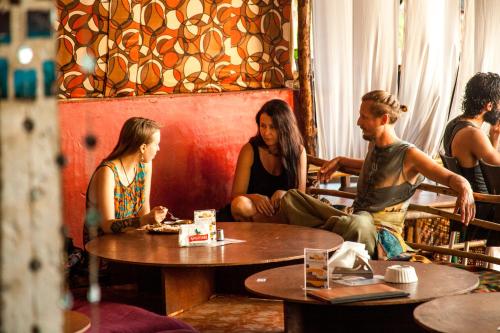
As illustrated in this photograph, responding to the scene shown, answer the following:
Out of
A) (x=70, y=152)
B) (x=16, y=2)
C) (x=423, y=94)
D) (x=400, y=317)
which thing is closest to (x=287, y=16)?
(x=423, y=94)

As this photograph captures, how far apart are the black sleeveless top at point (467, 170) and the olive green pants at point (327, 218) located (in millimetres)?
796

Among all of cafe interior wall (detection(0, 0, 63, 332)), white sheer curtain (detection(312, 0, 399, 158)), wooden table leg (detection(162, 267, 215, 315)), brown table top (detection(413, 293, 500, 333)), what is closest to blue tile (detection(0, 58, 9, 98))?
cafe interior wall (detection(0, 0, 63, 332))

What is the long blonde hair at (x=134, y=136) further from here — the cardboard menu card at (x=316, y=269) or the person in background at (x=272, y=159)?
the cardboard menu card at (x=316, y=269)

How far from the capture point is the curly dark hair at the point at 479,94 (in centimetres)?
542

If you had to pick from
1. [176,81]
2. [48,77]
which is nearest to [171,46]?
[176,81]

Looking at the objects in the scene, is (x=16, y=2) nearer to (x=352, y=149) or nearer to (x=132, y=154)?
(x=132, y=154)

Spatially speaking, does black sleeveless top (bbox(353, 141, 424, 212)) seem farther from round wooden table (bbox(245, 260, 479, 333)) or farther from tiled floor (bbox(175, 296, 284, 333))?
round wooden table (bbox(245, 260, 479, 333))

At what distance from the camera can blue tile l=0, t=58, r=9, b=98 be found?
2.86 feet

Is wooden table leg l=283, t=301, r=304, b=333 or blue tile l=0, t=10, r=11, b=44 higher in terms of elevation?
blue tile l=0, t=10, r=11, b=44

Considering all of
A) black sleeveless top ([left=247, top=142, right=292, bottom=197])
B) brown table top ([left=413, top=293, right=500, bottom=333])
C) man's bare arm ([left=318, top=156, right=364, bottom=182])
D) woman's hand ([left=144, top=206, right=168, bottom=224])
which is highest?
man's bare arm ([left=318, top=156, right=364, bottom=182])

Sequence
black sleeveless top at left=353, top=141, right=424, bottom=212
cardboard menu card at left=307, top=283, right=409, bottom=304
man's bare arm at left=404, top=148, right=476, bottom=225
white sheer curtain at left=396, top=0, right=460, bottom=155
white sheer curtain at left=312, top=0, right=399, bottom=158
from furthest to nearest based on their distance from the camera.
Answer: white sheer curtain at left=396, top=0, right=460, bottom=155, white sheer curtain at left=312, top=0, right=399, bottom=158, black sleeveless top at left=353, top=141, right=424, bottom=212, man's bare arm at left=404, top=148, right=476, bottom=225, cardboard menu card at left=307, top=283, right=409, bottom=304

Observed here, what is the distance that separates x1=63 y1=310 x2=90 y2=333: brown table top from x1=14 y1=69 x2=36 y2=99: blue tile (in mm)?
1586

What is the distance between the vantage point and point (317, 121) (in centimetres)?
679

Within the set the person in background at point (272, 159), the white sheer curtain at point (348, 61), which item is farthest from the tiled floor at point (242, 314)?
the white sheer curtain at point (348, 61)
